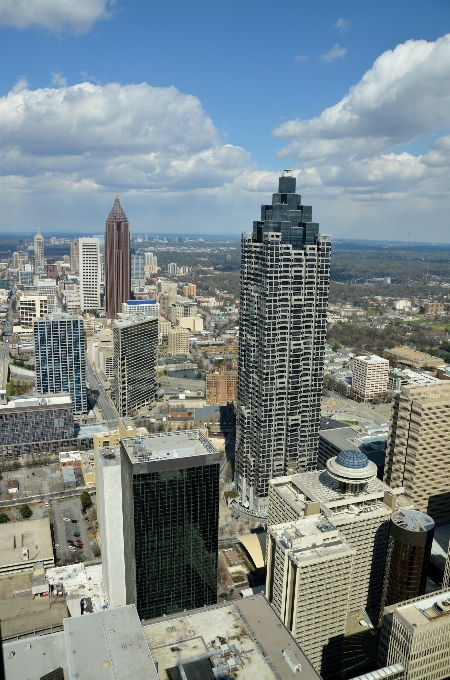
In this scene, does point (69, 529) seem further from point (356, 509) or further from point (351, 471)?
point (351, 471)

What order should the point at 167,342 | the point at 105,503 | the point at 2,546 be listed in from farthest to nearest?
1. the point at 167,342
2. the point at 2,546
3. the point at 105,503

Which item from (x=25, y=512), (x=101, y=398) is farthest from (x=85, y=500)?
(x=101, y=398)

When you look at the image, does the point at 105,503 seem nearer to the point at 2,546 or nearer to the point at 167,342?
the point at 2,546

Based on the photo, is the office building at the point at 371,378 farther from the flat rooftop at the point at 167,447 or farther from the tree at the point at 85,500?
the flat rooftop at the point at 167,447

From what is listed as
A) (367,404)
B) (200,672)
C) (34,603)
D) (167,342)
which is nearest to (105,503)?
(34,603)

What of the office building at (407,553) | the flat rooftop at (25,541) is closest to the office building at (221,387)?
the flat rooftop at (25,541)

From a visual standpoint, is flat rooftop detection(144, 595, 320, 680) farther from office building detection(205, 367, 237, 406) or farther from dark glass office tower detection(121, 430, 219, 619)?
office building detection(205, 367, 237, 406)
